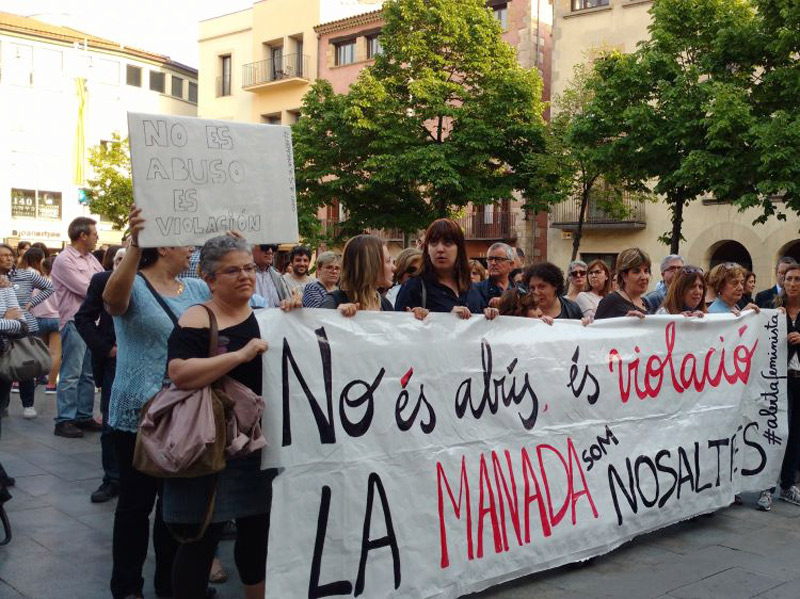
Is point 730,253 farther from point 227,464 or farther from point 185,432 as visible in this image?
point 185,432

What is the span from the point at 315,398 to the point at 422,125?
76.9 ft

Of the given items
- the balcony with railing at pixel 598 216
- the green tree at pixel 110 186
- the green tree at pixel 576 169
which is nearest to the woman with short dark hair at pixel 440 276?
the green tree at pixel 576 169

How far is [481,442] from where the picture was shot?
4.35 metres

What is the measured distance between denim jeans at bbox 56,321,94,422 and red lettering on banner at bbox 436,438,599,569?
496 centimetres

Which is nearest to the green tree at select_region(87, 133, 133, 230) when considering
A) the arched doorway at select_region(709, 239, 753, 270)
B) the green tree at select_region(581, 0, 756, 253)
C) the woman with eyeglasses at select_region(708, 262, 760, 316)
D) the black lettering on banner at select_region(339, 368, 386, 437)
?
the arched doorway at select_region(709, 239, 753, 270)

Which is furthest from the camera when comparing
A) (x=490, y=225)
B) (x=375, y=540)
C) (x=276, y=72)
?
(x=276, y=72)

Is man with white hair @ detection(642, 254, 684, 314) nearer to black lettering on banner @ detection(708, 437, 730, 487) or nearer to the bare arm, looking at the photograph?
black lettering on banner @ detection(708, 437, 730, 487)

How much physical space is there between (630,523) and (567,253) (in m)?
23.9

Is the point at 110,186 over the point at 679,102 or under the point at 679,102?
under

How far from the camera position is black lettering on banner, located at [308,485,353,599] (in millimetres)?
3564

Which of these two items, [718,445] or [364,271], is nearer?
[364,271]

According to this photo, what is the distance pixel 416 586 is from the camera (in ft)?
12.9

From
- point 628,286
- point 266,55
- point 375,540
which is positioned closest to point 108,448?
point 375,540

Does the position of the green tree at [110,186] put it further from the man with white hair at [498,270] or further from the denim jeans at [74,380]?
the man with white hair at [498,270]
